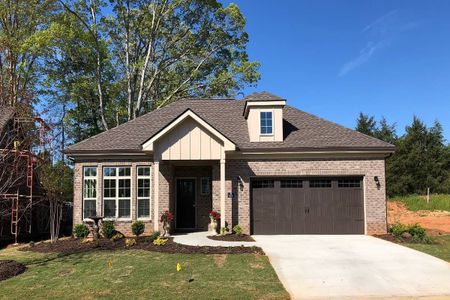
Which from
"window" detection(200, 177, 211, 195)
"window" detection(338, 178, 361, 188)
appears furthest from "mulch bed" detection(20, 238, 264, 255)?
"window" detection(338, 178, 361, 188)

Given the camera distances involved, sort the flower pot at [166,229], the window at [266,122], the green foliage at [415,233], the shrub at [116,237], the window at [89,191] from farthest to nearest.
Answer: the window at [266,122]
the window at [89,191]
the flower pot at [166,229]
the shrub at [116,237]
the green foliage at [415,233]

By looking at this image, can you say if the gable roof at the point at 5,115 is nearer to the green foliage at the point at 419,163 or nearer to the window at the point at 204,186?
the window at the point at 204,186

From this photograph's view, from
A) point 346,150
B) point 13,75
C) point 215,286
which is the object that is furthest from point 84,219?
point 13,75

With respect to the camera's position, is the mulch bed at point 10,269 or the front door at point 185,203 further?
the front door at point 185,203

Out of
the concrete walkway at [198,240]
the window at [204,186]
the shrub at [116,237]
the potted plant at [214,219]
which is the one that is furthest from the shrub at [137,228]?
the window at [204,186]

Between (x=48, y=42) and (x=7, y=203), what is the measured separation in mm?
12112

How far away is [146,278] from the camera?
350 inches

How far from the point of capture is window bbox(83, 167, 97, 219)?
1625 cm

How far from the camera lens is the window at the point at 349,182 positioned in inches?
634

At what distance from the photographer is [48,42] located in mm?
25047

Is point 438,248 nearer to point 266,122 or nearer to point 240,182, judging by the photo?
point 240,182

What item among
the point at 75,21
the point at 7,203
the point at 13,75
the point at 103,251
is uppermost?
the point at 75,21

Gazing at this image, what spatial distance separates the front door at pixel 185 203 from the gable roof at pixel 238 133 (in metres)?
2.72

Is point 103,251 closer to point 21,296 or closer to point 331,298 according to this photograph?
point 21,296
